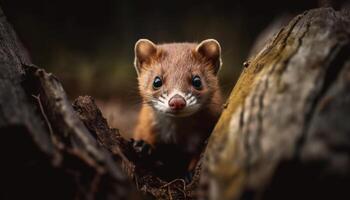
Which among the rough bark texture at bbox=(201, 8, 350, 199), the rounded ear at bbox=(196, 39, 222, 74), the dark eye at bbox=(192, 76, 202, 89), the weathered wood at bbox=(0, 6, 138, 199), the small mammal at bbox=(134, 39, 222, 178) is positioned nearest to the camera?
the rough bark texture at bbox=(201, 8, 350, 199)

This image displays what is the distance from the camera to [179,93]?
4.81 m

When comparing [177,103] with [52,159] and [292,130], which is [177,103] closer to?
[52,159]

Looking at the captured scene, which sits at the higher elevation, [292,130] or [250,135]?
[250,135]

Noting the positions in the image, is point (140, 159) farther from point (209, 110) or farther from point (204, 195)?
point (204, 195)

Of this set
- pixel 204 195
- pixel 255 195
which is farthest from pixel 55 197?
pixel 255 195

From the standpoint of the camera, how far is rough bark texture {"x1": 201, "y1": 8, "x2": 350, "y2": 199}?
2.46 m

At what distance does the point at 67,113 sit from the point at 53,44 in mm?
6937

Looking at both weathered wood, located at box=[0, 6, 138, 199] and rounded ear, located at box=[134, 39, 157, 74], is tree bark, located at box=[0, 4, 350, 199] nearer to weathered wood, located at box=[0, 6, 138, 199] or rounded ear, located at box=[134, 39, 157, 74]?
weathered wood, located at box=[0, 6, 138, 199]

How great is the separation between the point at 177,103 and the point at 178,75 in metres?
0.57

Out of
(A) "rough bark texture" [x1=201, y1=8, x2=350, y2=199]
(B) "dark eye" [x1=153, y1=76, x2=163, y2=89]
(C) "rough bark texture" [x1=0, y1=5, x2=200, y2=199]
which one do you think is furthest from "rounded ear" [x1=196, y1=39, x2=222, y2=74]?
(C) "rough bark texture" [x1=0, y1=5, x2=200, y2=199]

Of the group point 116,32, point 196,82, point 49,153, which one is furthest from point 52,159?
point 116,32

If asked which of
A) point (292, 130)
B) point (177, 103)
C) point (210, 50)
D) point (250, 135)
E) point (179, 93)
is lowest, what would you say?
point (292, 130)

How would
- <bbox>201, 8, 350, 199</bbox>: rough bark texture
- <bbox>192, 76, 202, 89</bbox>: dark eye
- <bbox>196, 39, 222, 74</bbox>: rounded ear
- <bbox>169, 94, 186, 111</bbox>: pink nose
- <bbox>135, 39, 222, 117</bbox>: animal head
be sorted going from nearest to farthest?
<bbox>201, 8, 350, 199</bbox>: rough bark texture → <bbox>169, 94, 186, 111</bbox>: pink nose → <bbox>135, 39, 222, 117</bbox>: animal head → <bbox>192, 76, 202, 89</bbox>: dark eye → <bbox>196, 39, 222, 74</bbox>: rounded ear

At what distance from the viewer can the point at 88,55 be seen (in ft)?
33.4
